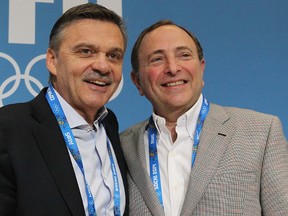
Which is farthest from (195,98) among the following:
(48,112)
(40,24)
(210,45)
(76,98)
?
(40,24)

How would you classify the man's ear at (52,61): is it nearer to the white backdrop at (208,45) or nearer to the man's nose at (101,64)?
the man's nose at (101,64)

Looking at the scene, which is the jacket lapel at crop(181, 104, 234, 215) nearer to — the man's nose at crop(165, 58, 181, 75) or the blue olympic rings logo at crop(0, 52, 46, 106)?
the man's nose at crop(165, 58, 181, 75)

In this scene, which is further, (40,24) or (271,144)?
(40,24)

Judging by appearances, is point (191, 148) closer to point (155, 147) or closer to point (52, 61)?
point (155, 147)

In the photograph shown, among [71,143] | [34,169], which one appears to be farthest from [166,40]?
[34,169]

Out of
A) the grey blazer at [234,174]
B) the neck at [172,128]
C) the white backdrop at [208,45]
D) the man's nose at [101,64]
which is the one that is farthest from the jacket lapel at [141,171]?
the white backdrop at [208,45]

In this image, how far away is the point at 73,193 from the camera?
175cm

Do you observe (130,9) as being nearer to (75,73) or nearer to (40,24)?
(40,24)

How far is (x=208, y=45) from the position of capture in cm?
336

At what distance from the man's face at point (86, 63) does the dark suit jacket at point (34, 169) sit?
0.66 feet

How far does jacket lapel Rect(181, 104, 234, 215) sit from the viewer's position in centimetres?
196

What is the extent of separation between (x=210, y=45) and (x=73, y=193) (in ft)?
6.41

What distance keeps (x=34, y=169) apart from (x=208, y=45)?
1.98 metres

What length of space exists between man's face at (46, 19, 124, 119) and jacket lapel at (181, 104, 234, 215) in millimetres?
503
